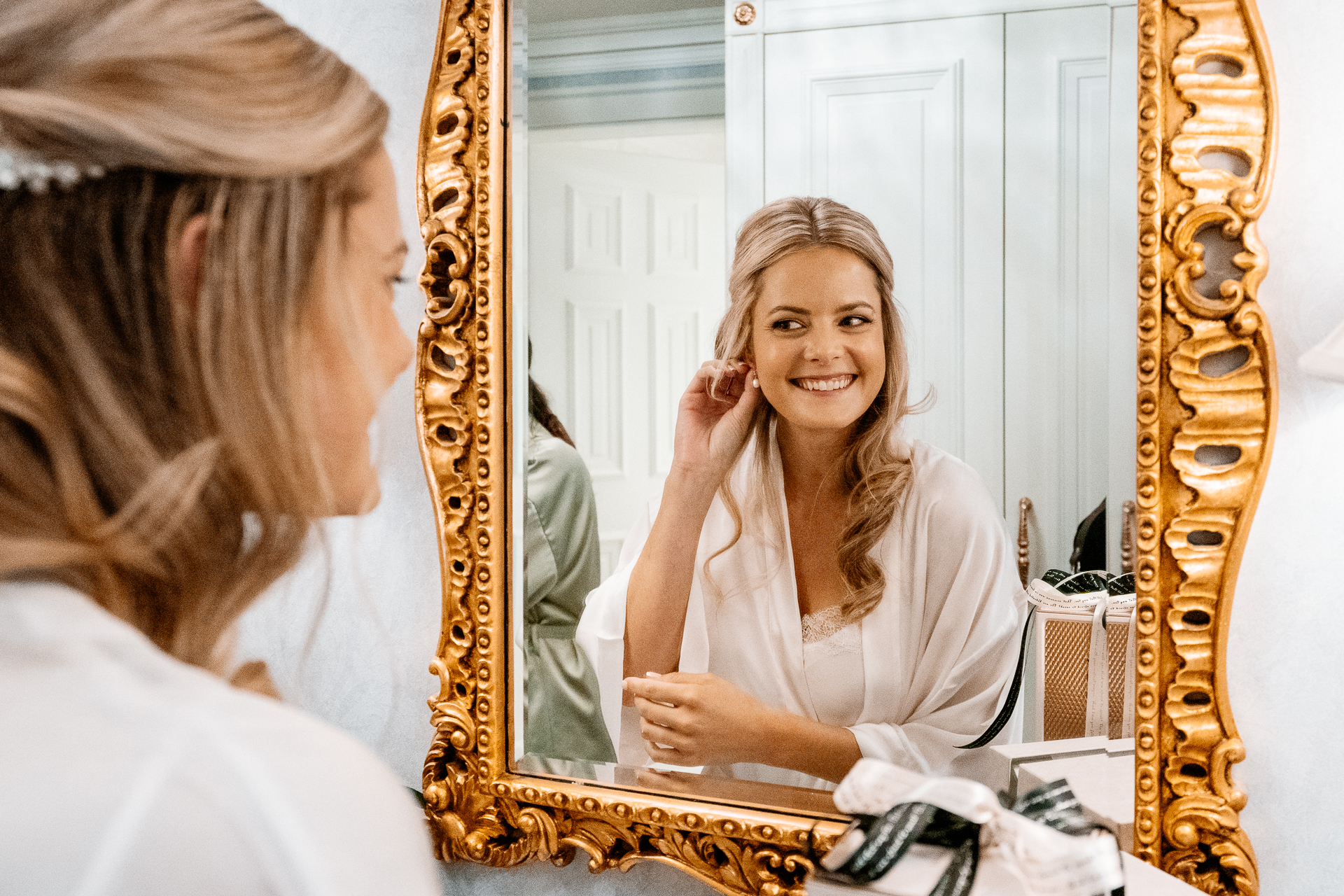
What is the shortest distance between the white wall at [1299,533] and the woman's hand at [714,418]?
415 millimetres

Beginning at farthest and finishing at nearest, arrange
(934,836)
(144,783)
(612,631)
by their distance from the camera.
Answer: (612,631) < (934,836) < (144,783)

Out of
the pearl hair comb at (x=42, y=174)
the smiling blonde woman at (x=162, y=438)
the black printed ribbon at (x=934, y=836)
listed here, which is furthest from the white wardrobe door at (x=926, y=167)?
the pearl hair comb at (x=42, y=174)

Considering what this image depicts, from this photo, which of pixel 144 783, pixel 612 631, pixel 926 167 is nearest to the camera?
pixel 144 783

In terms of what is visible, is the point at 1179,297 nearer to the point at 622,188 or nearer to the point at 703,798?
the point at 622,188

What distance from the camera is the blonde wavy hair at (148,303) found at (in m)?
0.65

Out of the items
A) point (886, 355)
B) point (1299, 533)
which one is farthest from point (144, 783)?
point (1299, 533)

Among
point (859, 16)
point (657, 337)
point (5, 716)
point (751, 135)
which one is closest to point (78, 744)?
point (5, 716)

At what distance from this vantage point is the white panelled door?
80 centimetres

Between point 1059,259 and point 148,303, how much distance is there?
699 millimetres

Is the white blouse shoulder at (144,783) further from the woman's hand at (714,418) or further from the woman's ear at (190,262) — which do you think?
the woman's hand at (714,418)

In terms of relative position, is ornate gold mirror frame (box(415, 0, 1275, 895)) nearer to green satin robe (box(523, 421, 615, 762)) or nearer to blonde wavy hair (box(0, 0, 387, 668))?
green satin robe (box(523, 421, 615, 762))

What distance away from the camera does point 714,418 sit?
82 cm

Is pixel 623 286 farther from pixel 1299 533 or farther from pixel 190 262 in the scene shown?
pixel 1299 533

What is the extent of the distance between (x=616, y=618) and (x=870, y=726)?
247mm
